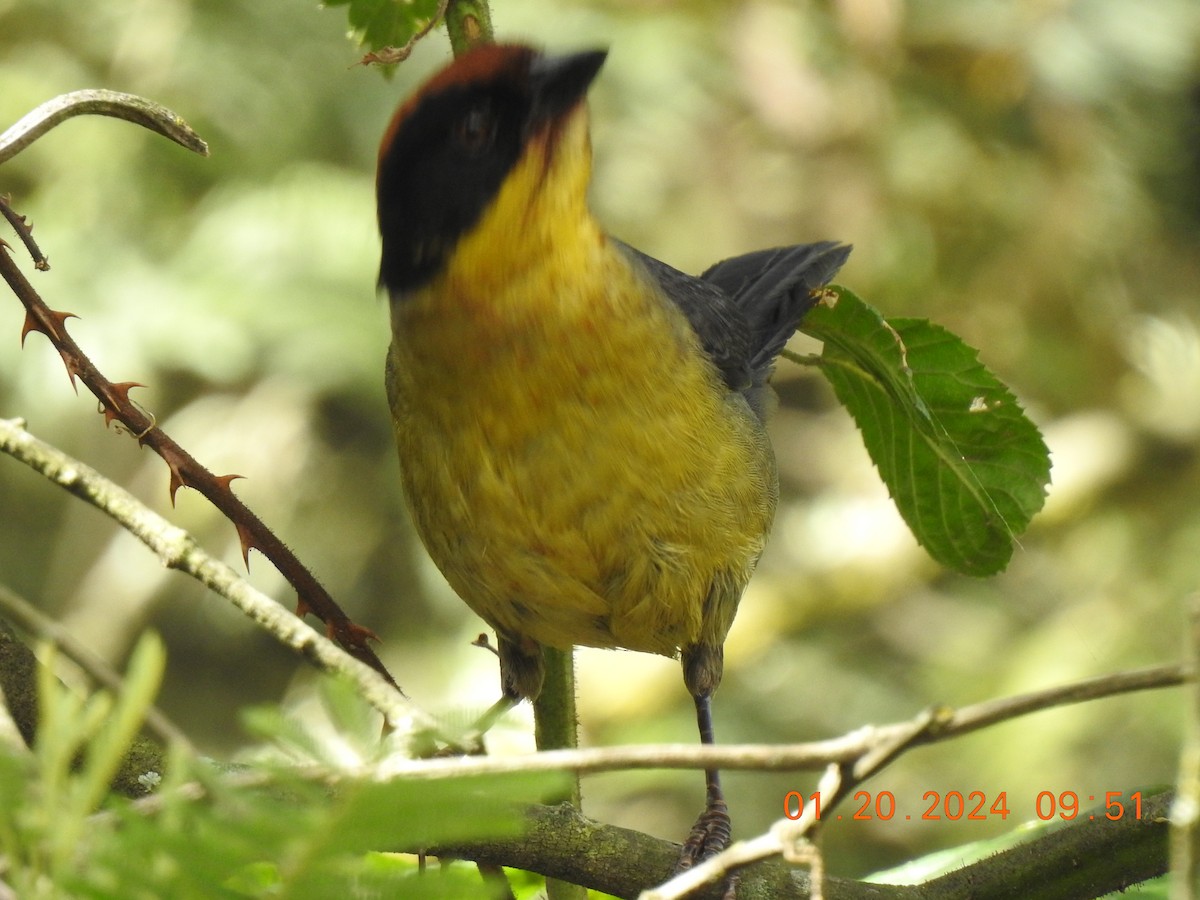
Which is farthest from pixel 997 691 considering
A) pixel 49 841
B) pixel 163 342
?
pixel 49 841

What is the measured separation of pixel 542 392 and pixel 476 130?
1.36 feet

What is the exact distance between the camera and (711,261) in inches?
275

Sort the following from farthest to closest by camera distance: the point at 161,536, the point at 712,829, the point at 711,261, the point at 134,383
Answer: the point at 711,261
the point at 712,829
the point at 134,383
the point at 161,536

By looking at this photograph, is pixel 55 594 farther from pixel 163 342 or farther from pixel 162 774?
pixel 162 774

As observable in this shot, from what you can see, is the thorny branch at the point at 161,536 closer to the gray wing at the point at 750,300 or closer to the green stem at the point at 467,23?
the green stem at the point at 467,23

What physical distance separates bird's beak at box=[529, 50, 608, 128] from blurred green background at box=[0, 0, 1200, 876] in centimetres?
391

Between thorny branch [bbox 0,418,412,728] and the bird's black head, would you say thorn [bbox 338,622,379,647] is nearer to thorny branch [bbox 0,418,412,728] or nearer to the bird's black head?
thorny branch [bbox 0,418,412,728]

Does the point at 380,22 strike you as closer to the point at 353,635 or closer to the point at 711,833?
the point at 353,635

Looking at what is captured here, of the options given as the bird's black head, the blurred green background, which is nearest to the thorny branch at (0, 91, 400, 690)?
the bird's black head

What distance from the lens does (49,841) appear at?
76cm

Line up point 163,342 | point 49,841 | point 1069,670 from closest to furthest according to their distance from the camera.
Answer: point 49,841 → point 1069,670 → point 163,342

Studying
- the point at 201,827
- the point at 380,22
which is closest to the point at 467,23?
the point at 380,22

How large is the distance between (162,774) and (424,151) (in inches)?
39.6

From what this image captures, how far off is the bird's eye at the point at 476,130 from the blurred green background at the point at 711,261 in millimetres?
3952
